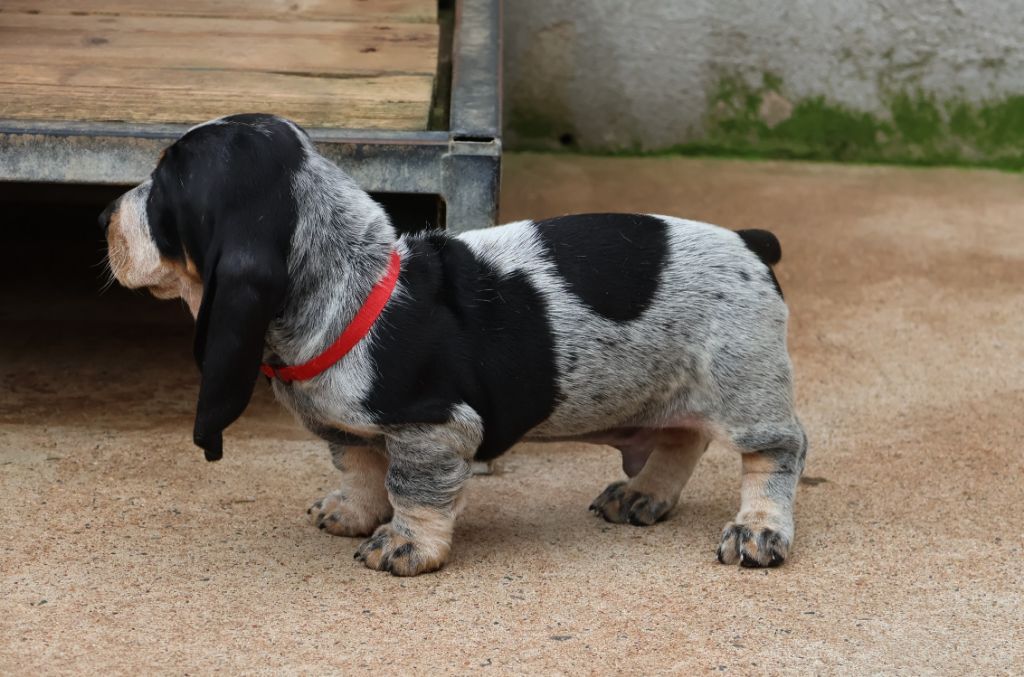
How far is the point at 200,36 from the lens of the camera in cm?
548

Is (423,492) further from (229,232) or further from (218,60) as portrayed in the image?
(218,60)

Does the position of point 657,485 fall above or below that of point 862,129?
below

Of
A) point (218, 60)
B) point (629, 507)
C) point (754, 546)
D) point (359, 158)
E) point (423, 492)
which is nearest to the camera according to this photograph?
point (423, 492)

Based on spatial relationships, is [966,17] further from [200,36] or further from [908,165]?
[200,36]

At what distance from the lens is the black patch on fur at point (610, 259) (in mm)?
3689

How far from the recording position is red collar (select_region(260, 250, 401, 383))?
11.4ft

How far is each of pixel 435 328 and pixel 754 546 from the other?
3.37 ft

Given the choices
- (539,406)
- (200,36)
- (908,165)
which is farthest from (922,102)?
(539,406)

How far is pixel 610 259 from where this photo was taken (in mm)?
3729

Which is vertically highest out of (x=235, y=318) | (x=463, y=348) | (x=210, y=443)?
(x=235, y=318)

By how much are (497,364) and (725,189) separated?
13.5 ft

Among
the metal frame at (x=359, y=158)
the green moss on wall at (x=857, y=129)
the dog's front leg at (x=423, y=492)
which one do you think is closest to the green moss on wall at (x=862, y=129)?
the green moss on wall at (x=857, y=129)

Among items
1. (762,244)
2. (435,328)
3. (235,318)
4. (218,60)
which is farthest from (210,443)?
(218,60)

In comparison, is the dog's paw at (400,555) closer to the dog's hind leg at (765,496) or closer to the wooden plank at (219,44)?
the dog's hind leg at (765,496)
